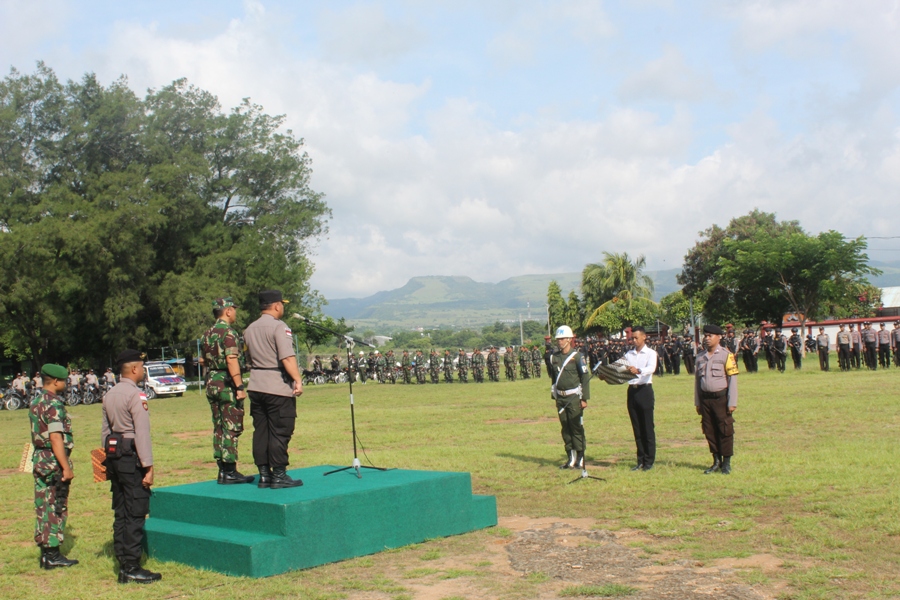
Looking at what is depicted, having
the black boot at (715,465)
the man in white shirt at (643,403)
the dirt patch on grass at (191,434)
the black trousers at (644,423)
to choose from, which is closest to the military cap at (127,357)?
the man in white shirt at (643,403)

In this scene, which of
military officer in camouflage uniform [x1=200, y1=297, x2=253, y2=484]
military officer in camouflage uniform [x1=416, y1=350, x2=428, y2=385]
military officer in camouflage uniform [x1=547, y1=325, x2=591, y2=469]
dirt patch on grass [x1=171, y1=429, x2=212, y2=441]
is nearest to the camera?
military officer in camouflage uniform [x1=200, y1=297, x2=253, y2=484]

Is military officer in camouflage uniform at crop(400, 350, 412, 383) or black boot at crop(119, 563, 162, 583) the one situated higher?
military officer in camouflage uniform at crop(400, 350, 412, 383)

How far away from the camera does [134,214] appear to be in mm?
39594

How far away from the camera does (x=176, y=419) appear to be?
2236cm

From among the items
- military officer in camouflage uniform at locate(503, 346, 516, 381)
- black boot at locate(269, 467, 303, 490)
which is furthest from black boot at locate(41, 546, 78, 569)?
military officer in camouflage uniform at locate(503, 346, 516, 381)

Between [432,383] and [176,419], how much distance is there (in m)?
16.2

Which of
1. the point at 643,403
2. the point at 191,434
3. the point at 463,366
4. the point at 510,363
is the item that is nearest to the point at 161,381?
the point at 463,366

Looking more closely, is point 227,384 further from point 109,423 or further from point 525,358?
point 525,358

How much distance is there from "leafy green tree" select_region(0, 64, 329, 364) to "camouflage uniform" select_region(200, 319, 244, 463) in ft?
110

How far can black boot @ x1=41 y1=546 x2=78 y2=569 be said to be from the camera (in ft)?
22.3

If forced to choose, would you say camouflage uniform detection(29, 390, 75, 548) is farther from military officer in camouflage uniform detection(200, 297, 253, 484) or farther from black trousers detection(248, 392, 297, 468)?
black trousers detection(248, 392, 297, 468)

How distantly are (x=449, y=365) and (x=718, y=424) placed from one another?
28.5m

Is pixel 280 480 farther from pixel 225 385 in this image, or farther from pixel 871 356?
pixel 871 356

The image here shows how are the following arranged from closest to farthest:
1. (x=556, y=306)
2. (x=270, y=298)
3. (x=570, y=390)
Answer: (x=270, y=298)
(x=570, y=390)
(x=556, y=306)
